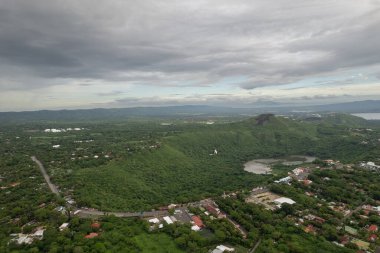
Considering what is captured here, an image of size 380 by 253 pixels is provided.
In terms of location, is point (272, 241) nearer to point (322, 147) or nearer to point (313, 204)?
point (313, 204)

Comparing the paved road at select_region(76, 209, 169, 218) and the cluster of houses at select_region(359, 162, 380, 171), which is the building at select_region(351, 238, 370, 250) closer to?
the paved road at select_region(76, 209, 169, 218)

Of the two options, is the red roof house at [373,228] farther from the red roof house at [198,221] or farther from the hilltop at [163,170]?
the hilltop at [163,170]

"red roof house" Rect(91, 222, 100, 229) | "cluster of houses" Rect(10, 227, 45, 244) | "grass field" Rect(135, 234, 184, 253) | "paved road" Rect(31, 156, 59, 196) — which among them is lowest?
"grass field" Rect(135, 234, 184, 253)

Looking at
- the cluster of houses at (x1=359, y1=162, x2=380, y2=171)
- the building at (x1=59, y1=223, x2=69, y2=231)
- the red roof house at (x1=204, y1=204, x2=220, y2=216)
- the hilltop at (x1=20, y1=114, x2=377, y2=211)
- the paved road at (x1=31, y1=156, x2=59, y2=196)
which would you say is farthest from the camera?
the cluster of houses at (x1=359, y1=162, x2=380, y2=171)

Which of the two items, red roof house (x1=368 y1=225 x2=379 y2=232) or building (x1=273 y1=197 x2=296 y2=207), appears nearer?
red roof house (x1=368 y1=225 x2=379 y2=232)

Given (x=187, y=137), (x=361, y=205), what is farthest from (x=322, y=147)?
(x=361, y=205)

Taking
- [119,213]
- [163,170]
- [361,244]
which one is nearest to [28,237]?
[119,213]

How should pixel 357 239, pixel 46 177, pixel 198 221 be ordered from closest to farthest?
1. pixel 357 239
2. pixel 198 221
3. pixel 46 177

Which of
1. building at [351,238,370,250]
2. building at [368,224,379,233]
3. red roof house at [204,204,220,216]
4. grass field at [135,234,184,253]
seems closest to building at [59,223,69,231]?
grass field at [135,234,184,253]

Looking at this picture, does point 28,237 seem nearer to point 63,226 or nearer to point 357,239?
point 63,226
